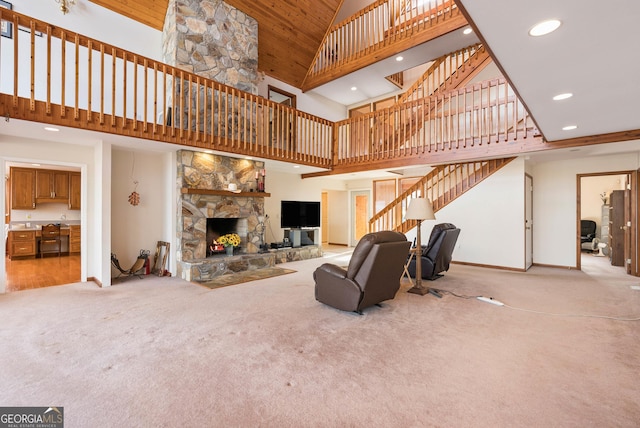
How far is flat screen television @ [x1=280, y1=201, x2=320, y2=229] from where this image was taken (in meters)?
7.87

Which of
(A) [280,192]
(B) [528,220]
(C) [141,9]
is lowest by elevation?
(B) [528,220]

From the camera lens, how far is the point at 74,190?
25.6 feet

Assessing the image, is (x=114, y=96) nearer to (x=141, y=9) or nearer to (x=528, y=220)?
(x=141, y=9)

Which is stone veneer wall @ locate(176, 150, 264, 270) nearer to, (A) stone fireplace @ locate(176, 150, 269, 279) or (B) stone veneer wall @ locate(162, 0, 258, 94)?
(A) stone fireplace @ locate(176, 150, 269, 279)

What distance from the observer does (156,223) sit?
236 inches

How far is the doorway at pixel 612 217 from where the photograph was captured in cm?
570

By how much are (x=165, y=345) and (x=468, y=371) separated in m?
2.70

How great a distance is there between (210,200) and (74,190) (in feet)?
16.3

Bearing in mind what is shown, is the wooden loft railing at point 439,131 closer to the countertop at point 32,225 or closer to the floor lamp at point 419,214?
the floor lamp at point 419,214

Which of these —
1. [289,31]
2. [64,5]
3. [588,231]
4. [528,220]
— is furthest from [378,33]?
[588,231]

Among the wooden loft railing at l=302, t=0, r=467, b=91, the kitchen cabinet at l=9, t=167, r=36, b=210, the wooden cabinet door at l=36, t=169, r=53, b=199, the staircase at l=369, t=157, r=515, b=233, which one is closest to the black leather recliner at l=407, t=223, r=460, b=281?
Result: the staircase at l=369, t=157, r=515, b=233

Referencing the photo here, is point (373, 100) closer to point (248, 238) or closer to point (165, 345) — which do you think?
point (248, 238)

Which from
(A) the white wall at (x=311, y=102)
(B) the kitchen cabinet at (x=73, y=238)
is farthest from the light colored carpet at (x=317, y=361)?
(A) the white wall at (x=311, y=102)

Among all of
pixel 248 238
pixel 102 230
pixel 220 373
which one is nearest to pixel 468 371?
pixel 220 373
